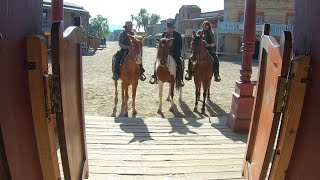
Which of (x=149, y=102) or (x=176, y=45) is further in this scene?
(x=149, y=102)

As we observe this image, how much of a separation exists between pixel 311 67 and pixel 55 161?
5.60 feet

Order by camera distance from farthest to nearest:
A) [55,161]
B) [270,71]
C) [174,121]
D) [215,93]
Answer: [215,93] < [174,121] < [270,71] < [55,161]

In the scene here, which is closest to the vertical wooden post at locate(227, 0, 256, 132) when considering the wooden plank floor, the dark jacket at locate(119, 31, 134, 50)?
the wooden plank floor

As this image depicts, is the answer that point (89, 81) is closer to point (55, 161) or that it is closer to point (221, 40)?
point (55, 161)

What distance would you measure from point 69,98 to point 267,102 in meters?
1.58

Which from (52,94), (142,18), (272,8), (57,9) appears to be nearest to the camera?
(52,94)

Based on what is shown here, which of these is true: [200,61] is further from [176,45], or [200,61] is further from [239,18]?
[239,18]

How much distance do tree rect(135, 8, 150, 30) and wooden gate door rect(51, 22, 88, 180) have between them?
103 meters

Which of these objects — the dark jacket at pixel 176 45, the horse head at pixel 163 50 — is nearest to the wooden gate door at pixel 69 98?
the horse head at pixel 163 50

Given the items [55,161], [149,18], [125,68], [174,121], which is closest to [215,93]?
[125,68]

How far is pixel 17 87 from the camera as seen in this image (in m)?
1.83

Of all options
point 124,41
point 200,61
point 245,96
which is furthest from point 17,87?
point 200,61

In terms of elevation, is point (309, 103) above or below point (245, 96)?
above

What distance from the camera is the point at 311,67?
198 cm
